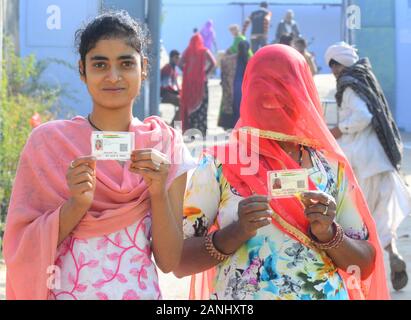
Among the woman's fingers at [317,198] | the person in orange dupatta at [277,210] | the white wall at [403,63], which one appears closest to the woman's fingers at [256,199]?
the person in orange dupatta at [277,210]

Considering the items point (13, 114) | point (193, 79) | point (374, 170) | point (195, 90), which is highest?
point (193, 79)

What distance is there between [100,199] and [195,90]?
13738 mm

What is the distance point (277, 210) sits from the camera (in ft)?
11.4

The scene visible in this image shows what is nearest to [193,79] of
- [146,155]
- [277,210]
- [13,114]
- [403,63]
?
[403,63]

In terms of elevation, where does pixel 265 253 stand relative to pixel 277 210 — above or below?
below

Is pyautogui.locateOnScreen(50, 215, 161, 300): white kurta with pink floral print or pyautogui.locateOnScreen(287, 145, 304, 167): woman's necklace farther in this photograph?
pyautogui.locateOnScreen(287, 145, 304, 167): woman's necklace

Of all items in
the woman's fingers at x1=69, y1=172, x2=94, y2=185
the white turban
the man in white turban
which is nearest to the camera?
the woman's fingers at x1=69, y1=172, x2=94, y2=185

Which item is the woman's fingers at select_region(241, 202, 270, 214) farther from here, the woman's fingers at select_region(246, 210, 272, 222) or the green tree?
the green tree

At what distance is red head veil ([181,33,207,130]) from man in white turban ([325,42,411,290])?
963 centimetres

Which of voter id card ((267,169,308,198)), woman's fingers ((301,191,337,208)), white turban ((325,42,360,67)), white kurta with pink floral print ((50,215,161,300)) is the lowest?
white kurta with pink floral print ((50,215,161,300))

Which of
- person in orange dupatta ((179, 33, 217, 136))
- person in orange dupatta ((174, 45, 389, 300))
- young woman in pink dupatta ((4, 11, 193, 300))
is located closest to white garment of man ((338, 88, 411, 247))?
person in orange dupatta ((174, 45, 389, 300))

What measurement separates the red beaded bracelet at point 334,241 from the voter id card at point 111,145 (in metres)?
0.75

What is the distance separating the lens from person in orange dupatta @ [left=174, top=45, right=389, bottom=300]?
→ 11.1 ft

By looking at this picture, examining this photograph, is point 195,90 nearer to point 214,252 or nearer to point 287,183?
point 214,252
